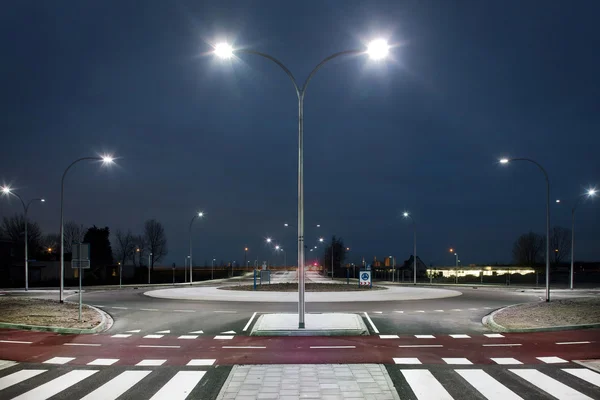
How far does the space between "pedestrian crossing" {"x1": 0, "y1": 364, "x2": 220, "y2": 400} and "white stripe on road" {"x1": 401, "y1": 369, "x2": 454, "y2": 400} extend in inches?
148

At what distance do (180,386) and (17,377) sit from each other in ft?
12.1

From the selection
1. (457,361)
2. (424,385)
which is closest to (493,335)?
(457,361)

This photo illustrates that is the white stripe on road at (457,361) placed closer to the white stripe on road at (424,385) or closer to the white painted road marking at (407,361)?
the white painted road marking at (407,361)

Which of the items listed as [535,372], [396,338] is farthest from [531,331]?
[535,372]

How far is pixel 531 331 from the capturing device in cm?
1612

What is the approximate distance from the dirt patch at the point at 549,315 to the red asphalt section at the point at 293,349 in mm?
1693

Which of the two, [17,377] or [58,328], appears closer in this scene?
[17,377]

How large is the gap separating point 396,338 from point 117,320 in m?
11.6

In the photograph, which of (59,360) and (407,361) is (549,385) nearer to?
(407,361)

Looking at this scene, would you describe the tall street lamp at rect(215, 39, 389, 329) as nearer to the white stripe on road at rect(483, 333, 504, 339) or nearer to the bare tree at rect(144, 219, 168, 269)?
Answer: the white stripe on road at rect(483, 333, 504, 339)

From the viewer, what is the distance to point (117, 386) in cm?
945

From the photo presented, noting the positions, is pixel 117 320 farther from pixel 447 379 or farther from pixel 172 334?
pixel 447 379

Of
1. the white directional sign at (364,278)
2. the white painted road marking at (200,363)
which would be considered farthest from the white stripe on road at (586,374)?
the white directional sign at (364,278)

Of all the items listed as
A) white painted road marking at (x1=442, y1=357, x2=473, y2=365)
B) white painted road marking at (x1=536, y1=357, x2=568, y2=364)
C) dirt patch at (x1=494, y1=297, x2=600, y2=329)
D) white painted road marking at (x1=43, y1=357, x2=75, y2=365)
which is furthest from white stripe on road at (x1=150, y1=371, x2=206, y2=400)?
dirt patch at (x1=494, y1=297, x2=600, y2=329)
